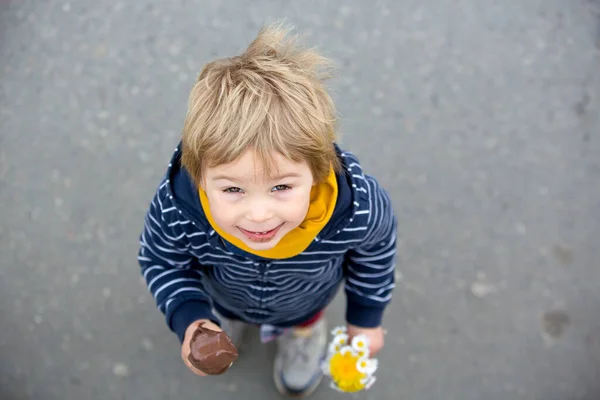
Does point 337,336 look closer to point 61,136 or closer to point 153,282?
point 153,282

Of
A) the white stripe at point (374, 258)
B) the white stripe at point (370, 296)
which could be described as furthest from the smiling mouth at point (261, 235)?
the white stripe at point (370, 296)

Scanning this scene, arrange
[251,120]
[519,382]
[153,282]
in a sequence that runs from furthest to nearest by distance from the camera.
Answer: [519,382] < [153,282] < [251,120]

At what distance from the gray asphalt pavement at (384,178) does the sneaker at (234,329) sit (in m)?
0.04

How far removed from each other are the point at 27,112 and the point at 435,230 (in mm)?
1547

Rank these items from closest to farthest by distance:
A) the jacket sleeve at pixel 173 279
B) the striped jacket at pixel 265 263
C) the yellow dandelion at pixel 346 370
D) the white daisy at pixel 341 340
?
the striped jacket at pixel 265 263, the jacket sleeve at pixel 173 279, the yellow dandelion at pixel 346 370, the white daisy at pixel 341 340

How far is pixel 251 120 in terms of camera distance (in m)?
1.00

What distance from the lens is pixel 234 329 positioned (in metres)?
1.84

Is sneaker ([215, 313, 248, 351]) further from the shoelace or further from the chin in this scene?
the chin

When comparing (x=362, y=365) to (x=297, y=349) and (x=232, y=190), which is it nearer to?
(x=297, y=349)

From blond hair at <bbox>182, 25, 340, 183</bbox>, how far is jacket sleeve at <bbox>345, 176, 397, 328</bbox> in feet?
0.64

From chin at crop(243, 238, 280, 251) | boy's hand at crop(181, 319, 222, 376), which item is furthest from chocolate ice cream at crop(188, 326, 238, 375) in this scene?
chin at crop(243, 238, 280, 251)

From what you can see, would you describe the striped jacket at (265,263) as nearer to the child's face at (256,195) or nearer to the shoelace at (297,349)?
the child's face at (256,195)

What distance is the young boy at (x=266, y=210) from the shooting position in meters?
1.02

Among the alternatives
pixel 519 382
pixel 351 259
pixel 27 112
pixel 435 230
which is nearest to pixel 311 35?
pixel 435 230
